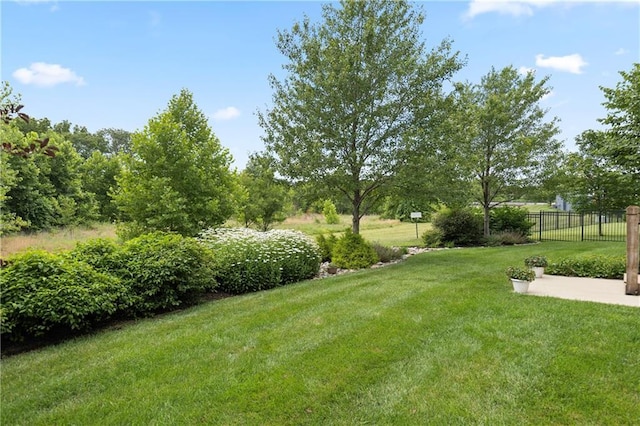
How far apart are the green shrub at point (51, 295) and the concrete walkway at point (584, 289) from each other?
6.21 meters

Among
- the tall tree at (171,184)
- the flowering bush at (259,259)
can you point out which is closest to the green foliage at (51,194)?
the tall tree at (171,184)

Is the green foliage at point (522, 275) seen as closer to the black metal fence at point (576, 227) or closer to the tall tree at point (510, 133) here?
the tall tree at point (510, 133)

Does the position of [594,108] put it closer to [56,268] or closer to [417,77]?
[417,77]

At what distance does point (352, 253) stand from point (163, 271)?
5331mm

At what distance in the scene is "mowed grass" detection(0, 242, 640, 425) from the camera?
2555 mm

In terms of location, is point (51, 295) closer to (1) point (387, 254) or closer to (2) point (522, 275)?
(2) point (522, 275)

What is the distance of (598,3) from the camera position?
764cm

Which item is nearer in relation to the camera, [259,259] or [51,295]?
[51,295]

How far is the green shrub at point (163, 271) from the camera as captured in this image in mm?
5262

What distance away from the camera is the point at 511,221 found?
54.3ft

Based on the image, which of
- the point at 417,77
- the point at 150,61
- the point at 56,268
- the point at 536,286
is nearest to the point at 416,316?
the point at 536,286

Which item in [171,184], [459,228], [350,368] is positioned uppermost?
[171,184]

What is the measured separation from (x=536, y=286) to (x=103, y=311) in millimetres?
6773

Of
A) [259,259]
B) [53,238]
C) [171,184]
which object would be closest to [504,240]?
[259,259]
